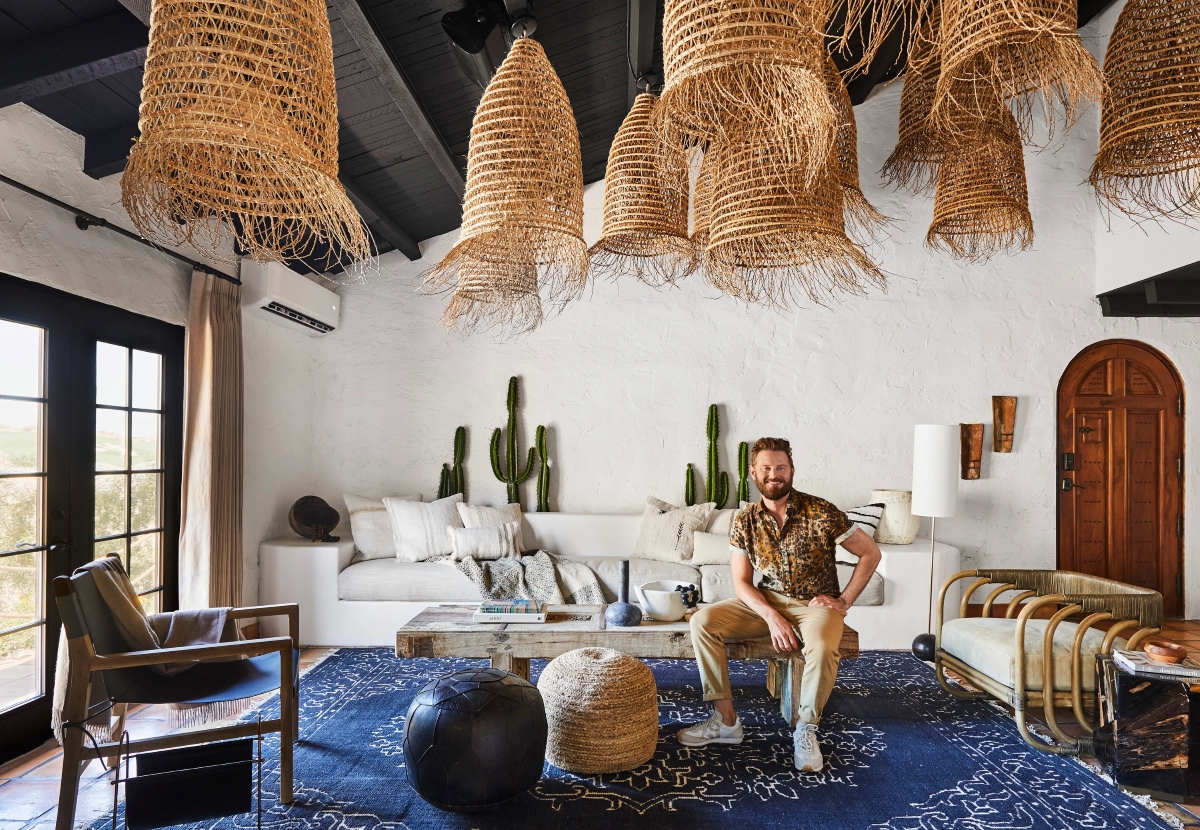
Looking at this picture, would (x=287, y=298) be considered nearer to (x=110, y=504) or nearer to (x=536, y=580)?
(x=110, y=504)

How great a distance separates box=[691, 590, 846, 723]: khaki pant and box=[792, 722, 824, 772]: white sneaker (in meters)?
0.04

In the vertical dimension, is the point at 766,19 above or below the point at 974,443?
above

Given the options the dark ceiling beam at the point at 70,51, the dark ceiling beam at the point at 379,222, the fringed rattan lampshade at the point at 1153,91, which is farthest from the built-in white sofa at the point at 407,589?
the fringed rattan lampshade at the point at 1153,91

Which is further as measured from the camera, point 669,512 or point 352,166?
point 669,512

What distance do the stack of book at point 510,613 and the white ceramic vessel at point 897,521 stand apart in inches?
107

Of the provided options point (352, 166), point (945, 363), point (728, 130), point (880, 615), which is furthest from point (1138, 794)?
point (352, 166)

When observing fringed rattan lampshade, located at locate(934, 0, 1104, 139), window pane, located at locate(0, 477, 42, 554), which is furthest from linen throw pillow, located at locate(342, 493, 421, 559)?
fringed rattan lampshade, located at locate(934, 0, 1104, 139)

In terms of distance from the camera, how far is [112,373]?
3.90 m

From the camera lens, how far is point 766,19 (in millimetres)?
1072

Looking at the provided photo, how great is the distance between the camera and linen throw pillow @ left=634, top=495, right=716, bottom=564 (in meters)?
5.24

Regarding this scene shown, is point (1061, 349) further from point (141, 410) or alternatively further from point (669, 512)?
point (141, 410)

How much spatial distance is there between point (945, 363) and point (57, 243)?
549 cm

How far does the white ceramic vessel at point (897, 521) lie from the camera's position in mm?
5215

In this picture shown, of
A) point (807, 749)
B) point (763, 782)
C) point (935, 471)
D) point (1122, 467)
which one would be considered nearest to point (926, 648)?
point (935, 471)
